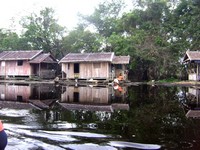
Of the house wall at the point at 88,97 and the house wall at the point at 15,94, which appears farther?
the house wall at the point at 15,94

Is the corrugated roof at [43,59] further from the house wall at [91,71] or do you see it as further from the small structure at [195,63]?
the small structure at [195,63]

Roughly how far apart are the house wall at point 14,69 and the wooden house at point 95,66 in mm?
5712

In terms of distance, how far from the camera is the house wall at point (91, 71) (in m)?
36.1

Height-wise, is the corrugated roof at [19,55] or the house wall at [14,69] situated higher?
the corrugated roof at [19,55]

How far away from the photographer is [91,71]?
121 ft

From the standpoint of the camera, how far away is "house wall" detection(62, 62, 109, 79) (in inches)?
1420

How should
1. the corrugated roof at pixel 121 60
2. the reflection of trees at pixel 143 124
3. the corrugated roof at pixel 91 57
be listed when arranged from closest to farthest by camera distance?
1. the reflection of trees at pixel 143 124
2. the corrugated roof at pixel 91 57
3. the corrugated roof at pixel 121 60

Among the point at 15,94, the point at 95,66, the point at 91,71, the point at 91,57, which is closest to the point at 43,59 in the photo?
the point at 91,57

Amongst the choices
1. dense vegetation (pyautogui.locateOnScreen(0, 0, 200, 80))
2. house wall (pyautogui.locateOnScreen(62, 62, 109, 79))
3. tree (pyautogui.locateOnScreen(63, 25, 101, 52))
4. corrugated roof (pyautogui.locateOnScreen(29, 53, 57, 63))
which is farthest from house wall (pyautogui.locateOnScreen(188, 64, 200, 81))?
corrugated roof (pyautogui.locateOnScreen(29, 53, 57, 63))

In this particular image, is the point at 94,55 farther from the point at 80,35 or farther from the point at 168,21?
the point at 168,21

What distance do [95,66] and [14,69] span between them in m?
12.6

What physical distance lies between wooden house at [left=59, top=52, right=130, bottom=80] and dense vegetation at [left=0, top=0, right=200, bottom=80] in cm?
276

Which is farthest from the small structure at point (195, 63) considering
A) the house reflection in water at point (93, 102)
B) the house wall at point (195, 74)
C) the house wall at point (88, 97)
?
the house reflection in water at point (93, 102)

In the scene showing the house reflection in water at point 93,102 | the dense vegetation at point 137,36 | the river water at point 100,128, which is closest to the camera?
the river water at point 100,128
